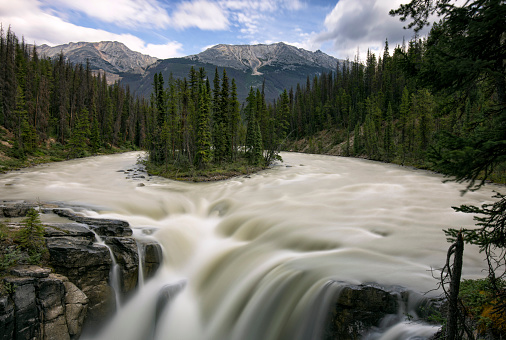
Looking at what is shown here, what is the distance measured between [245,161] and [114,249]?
1162 inches

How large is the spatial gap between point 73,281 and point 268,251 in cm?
648

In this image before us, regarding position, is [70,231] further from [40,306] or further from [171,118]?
[171,118]

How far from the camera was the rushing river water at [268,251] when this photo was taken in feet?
24.0

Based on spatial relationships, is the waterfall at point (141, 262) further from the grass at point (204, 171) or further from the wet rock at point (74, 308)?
the grass at point (204, 171)

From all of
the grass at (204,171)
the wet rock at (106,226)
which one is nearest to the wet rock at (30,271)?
the wet rock at (106,226)

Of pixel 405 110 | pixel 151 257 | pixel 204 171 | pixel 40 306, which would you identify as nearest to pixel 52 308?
pixel 40 306

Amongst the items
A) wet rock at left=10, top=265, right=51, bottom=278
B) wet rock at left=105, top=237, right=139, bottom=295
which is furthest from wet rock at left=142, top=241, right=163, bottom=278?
wet rock at left=10, top=265, right=51, bottom=278

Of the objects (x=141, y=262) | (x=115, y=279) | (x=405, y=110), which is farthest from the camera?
(x=405, y=110)

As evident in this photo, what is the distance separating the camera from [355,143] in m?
61.8

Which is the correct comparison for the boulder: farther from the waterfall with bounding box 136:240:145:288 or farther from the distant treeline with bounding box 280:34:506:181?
the distant treeline with bounding box 280:34:506:181

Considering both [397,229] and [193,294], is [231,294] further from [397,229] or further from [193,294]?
[397,229]

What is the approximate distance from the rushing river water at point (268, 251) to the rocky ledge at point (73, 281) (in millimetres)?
705

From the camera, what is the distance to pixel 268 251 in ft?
33.4

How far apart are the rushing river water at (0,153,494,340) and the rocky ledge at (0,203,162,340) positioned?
70 cm
